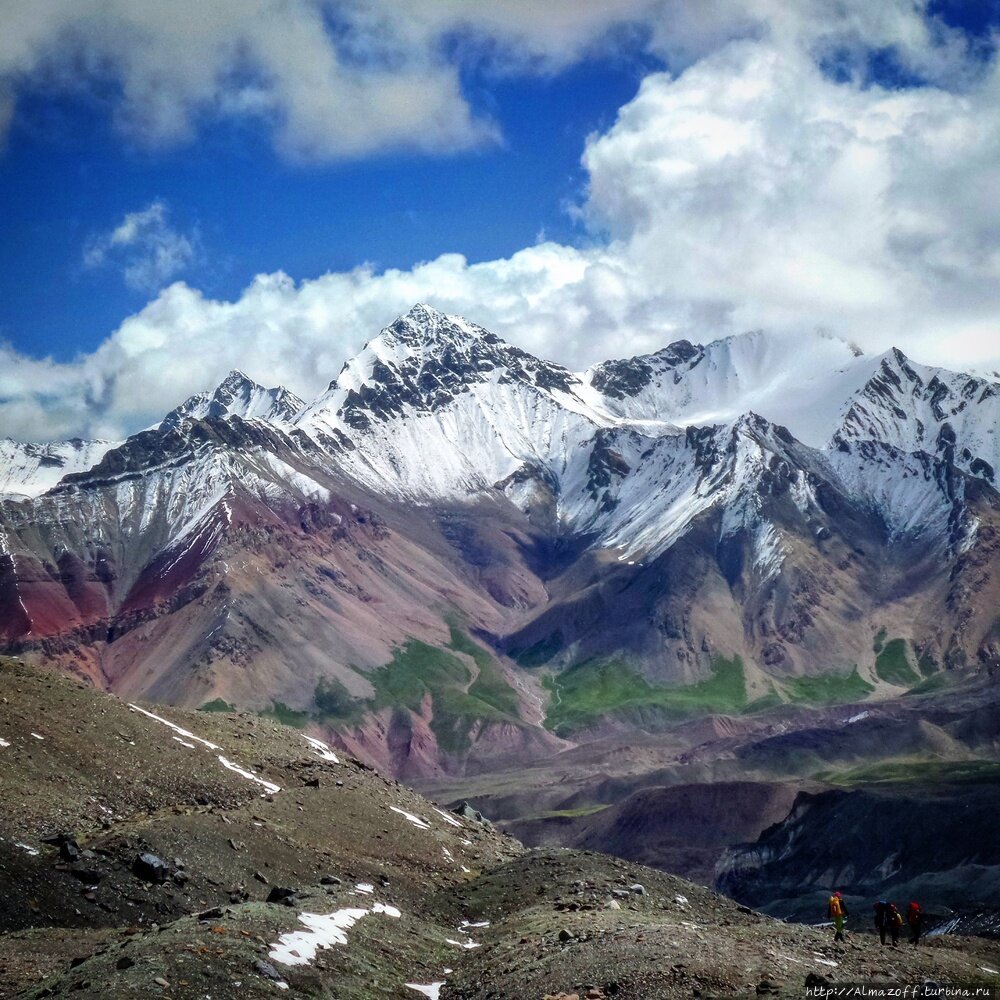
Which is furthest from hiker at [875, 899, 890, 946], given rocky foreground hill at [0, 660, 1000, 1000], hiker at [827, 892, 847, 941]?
rocky foreground hill at [0, 660, 1000, 1000]

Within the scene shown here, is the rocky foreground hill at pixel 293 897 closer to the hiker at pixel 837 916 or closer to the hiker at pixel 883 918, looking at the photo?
the hiker at pixel 837 916

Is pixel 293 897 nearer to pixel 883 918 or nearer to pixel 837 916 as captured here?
pixel 837 916

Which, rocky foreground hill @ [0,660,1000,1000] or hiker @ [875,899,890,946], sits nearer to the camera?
rocky foreground hill @ [0,660,1000,1000]

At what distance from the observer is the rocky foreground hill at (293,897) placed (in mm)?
46500

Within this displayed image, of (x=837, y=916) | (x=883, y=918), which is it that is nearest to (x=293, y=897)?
(x=837, y=916)

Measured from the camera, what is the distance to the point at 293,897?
189ft

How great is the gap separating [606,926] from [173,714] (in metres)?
42.6

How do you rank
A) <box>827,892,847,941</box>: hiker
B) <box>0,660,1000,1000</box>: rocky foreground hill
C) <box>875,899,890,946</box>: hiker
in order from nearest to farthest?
1. <box>0,660,1000,1000</box>: rocky foreground hill
2. <box>875,899,890,946</box>: hiker
3. <box>827,892,847,941</box>: hiker

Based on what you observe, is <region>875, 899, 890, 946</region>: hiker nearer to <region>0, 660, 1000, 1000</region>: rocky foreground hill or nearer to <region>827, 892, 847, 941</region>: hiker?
<region>827, 892, 847, 941</region>: hiker

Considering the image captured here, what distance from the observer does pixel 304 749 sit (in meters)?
95.2

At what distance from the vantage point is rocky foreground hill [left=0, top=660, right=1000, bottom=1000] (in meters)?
46.5

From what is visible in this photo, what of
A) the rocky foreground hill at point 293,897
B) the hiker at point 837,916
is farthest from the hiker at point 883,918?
the rocky foreground hill at point 293,897

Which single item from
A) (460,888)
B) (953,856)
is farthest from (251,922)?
(953,856)

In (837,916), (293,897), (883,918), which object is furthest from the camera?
(883,918)
